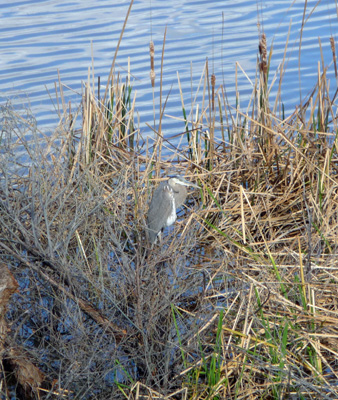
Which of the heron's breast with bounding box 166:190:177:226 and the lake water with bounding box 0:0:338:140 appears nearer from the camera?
the heron's breast with bounding box 166:190:177:226

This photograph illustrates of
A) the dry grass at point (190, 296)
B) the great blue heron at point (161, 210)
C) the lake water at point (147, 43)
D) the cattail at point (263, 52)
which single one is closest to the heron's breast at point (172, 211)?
the great blue heron at point (161, 210)

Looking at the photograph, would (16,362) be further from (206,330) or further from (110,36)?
(110,36)

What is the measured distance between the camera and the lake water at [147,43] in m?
7.02

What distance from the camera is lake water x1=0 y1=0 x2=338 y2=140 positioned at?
702 cm

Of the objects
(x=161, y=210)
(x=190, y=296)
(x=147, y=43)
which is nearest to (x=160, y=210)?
(x=161, y=210)

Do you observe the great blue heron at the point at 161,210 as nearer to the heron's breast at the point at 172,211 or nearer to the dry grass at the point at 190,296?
the heron's breast at the point at 172,211

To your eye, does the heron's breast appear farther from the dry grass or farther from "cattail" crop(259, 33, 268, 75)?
"cattail" crop(259, 33, 268, 75)

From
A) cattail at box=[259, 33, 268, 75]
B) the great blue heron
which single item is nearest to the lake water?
cattail at box=[259, 33, 268, 75]

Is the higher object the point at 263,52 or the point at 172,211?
the point at 263,52

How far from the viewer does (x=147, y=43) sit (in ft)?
28.0

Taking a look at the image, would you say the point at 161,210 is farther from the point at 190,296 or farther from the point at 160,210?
the point at 190,296

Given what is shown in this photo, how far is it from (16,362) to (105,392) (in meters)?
0.43

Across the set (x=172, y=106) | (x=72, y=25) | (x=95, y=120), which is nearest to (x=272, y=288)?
(x=95, y=120)

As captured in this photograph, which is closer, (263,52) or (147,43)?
(263,52)
